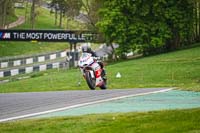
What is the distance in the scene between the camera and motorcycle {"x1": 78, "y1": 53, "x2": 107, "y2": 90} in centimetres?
2069

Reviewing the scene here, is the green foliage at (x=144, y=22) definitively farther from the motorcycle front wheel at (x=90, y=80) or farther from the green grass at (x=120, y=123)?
the green grass at (x=120, y=123)

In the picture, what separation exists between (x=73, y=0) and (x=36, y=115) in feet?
166

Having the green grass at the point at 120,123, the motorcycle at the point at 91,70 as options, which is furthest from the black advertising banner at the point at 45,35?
the green grass at the point at 120,123

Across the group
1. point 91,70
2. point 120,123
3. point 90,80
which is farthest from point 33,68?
point 120,123

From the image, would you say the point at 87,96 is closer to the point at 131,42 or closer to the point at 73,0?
the point at 131,42

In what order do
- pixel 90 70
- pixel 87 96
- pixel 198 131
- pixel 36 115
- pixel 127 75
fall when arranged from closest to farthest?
pixel 198 131, pixel 36 115, pixel 87 96, pixel 90 70, pixel 127 75

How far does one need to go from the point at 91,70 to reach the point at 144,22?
28112mm

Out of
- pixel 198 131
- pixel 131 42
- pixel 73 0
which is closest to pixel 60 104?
pixel 198 131

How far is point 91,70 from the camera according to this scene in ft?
68.3

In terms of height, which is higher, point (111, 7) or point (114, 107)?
point (111, 7)

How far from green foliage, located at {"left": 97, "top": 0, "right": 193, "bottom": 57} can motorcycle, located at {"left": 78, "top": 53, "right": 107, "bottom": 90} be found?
26.0 meters

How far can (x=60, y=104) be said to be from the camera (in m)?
14.5

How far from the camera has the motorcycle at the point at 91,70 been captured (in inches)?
814

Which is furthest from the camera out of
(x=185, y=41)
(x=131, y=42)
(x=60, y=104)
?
(x=185, y=41)
